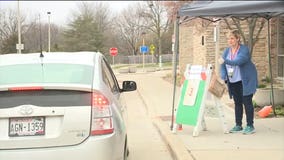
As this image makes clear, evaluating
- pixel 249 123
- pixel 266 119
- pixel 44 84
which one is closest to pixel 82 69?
pixel 44 84

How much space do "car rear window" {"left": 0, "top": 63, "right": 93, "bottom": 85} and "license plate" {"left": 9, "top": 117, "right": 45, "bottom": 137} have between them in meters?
0.40

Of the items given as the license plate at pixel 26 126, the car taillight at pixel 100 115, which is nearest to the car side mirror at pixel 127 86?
the car taillight at pixel 100 115

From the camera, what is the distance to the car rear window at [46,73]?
502cm

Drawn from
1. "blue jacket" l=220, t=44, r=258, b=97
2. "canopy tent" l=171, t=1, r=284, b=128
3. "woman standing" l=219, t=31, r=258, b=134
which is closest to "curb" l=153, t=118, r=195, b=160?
"woman standing" l=219, t=31, r=258, b=134

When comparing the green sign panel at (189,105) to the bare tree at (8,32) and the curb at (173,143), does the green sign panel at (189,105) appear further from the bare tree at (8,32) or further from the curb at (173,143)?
the bare tree at (8,32)

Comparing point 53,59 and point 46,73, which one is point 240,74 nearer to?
point 53,59

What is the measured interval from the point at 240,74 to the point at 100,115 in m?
4.28

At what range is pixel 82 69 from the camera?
5422 mm

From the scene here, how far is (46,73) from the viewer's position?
5199 millimetres

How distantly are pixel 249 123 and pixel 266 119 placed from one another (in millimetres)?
1942

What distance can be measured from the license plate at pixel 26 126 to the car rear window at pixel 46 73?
1.33ft

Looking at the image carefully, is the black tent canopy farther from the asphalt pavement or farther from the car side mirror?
the asphalt pavement

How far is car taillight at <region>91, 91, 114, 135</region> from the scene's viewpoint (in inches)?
188

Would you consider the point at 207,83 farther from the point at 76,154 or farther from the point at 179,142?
the point at 76,154
